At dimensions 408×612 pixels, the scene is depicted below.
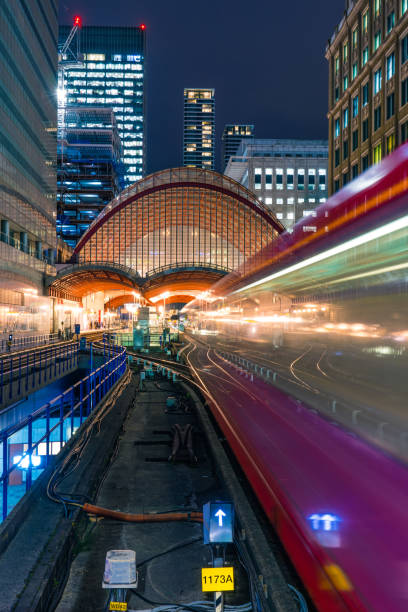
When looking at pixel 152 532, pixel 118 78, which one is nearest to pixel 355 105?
pixel 152 532

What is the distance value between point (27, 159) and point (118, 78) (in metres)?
160

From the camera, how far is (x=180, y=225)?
275 ft

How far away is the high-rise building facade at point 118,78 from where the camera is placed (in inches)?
7274

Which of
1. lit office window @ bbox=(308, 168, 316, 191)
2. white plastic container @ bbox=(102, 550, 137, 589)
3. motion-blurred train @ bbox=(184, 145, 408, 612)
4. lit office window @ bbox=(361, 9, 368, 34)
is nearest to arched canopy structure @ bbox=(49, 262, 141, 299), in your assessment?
lit office window @ bbox=(361, 9, 368, 34)

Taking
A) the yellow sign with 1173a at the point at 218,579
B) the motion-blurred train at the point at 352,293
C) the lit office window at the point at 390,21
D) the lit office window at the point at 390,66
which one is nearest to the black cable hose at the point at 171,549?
the yellow sign with 1173a at the point at 218,579

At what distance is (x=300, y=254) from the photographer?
563cm

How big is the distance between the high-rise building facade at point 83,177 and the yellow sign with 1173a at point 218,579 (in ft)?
350

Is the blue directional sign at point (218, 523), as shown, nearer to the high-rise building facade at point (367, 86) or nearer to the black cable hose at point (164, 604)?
the black cable hose at point (164, 604)

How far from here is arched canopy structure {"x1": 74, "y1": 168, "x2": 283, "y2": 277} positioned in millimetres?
81562

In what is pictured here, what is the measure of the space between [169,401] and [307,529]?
10750 millimetres

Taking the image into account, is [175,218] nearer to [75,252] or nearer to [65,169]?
[75,252]

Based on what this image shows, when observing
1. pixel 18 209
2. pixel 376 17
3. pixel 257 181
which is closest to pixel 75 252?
pixel 18 209

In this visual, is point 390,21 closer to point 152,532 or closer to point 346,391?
point 346,391

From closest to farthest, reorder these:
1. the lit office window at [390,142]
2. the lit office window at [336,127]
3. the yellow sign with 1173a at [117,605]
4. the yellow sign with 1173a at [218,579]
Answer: the yellow sign with 1173a at [218,579] → the yellow sign with 1173a at [117,605] → the lit office window at [390,142] → the lit office window at [336,127]
